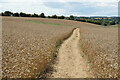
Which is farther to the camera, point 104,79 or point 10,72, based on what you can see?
point 104,79

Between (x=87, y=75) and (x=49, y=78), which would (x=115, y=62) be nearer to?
(x=87, y=75)

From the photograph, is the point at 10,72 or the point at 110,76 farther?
the point at 110,76

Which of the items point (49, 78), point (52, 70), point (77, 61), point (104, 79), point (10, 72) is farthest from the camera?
point (77, 61)

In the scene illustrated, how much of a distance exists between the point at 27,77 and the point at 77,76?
403cm

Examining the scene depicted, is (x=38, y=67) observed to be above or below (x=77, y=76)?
above

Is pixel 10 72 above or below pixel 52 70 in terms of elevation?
above

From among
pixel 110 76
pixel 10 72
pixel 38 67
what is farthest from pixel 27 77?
pixel 110 76

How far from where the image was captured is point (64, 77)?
9.84 metres

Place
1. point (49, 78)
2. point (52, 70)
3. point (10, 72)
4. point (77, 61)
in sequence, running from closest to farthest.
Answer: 1. point (10, 72)
2. point (49, 78)
3. point (52, 70)
4. point (77, 61)

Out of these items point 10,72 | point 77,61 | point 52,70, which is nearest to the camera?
point 10,72

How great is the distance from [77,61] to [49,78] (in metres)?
4.82

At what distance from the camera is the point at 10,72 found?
8.00 meters

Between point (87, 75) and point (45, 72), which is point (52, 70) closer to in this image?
point (45, 72)

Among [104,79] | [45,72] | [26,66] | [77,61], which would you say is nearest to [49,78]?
[45,72]
